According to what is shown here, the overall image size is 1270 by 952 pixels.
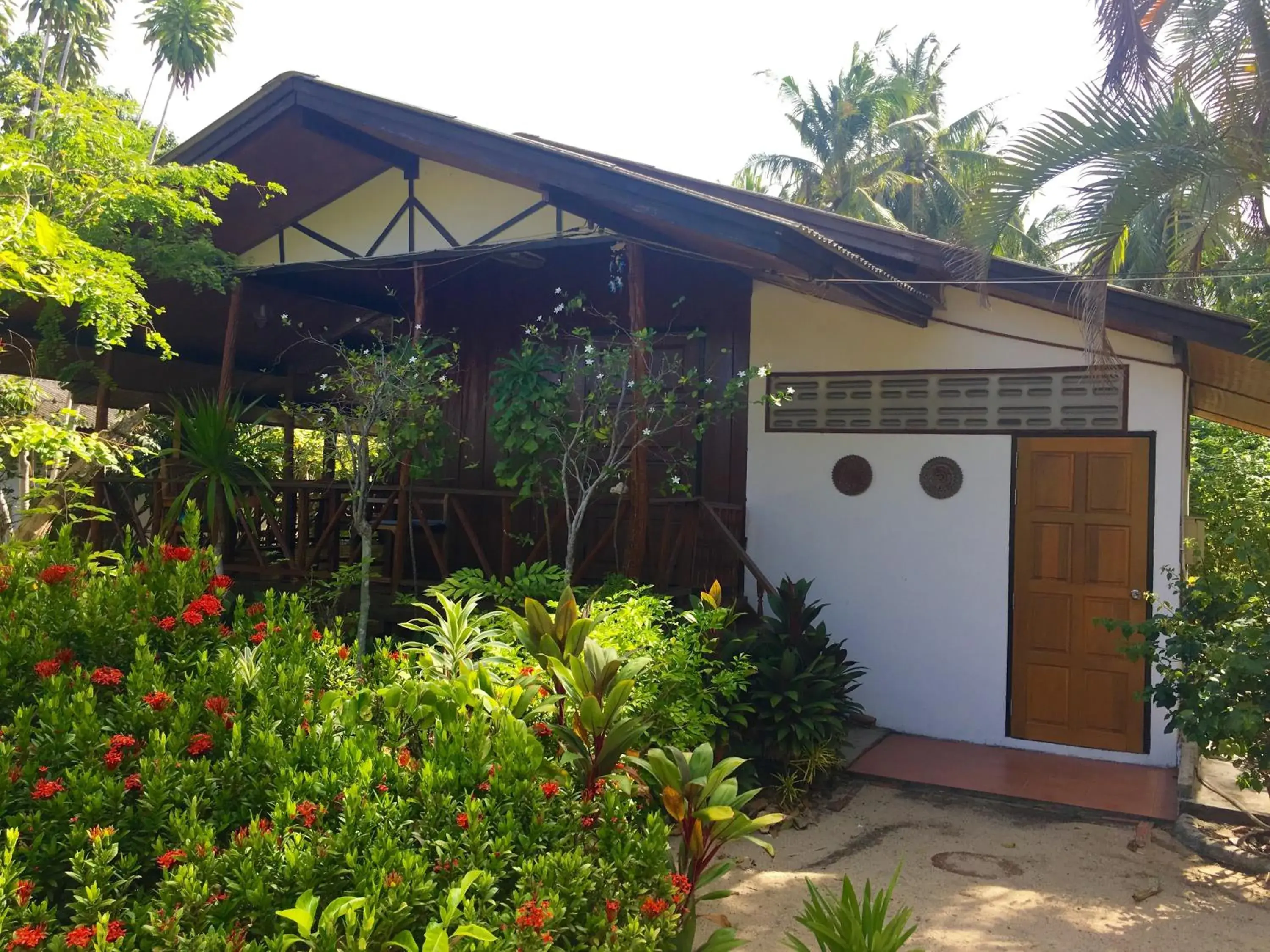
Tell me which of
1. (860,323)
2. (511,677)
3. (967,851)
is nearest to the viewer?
(511,677)

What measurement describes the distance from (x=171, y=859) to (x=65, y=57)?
66.1 feet

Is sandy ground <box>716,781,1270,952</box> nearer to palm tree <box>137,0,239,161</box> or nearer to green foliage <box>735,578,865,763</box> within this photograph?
green foliage <box>735,578,865,763</box>

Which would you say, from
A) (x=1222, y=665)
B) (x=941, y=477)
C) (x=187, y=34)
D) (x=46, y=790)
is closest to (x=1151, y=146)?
(x=941, y=477)

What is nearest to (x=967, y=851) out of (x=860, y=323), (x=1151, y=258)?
(x=860, y=323)

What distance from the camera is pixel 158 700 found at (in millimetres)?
2350

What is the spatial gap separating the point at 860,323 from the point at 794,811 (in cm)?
342

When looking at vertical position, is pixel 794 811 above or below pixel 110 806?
below

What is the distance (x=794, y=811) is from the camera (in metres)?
5.05

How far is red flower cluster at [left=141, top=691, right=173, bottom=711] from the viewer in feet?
7.70

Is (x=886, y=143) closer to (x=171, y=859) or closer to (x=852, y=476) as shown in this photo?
(x=852, y=476)

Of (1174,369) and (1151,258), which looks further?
(1151,258)

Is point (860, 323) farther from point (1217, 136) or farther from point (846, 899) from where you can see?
point (846, 899)

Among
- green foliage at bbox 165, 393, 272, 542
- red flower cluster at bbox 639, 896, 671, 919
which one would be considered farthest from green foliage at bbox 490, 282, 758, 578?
red flower cluster at bbox 639, 896, 671, 919

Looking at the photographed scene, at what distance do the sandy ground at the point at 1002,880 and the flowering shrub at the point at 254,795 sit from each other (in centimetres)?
153
